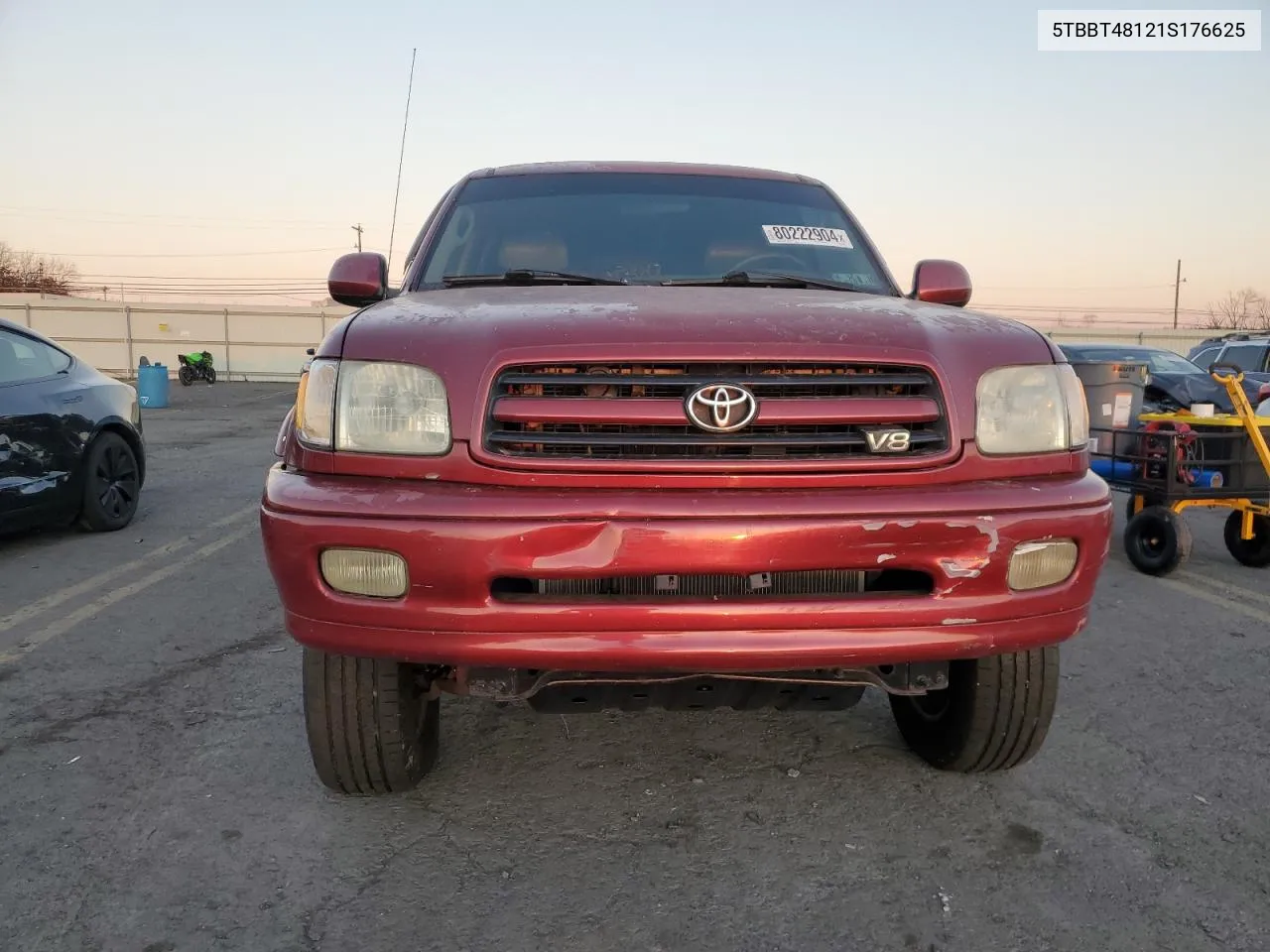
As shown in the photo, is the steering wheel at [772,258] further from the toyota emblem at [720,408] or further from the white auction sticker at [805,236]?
the toyota emblem at [720,408]

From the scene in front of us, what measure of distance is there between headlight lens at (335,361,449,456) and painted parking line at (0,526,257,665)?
8.36ft

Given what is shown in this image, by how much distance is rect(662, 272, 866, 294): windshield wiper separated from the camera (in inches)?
111

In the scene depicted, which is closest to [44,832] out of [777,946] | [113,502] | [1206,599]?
[777,946]

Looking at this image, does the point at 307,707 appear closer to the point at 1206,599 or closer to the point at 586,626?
the point at 586,626

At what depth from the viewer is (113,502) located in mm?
6211

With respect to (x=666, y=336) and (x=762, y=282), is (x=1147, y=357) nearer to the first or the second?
(x=762, y=282)

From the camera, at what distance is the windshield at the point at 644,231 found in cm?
304

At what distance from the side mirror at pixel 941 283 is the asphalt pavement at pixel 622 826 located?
1480 millimetres

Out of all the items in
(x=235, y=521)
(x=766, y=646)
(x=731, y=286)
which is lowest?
(x=235, y=521)

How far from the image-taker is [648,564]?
72.9 inches

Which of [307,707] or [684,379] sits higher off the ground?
[684,379]

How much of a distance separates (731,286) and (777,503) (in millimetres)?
1060

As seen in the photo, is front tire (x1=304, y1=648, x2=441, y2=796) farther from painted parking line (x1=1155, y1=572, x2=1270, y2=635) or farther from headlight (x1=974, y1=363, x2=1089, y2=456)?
painted parking line (x1=1155, y1=572, x2=1270, y2=635)

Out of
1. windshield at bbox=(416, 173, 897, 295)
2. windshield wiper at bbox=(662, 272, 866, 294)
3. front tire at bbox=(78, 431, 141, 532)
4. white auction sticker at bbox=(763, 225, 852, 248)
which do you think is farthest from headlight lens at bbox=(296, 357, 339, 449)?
front tire at bbox=(78, 431, 141, 532)
